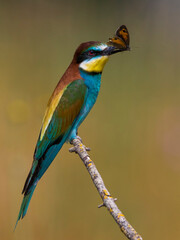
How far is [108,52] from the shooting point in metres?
1.43

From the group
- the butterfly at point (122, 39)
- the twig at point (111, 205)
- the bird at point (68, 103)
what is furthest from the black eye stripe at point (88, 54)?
the twig at point (111, 205)

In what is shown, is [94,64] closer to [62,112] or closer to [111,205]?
[62,112]

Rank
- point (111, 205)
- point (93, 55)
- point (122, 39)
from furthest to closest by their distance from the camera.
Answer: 1. point (93, 55)
2. point (122, 39)
3. point (111, 205)

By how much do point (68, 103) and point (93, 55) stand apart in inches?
8.2

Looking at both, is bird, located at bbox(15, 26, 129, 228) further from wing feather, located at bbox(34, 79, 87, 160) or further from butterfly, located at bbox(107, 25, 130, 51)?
butterfly, located at bbox(107, 25, 130, 51)

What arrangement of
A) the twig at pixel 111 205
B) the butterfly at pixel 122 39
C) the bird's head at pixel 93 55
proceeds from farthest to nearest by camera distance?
the bird's head at pixel 93 55
the butterfly at pixel 122 39
the twig at pixel 111 205

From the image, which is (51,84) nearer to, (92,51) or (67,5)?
(67,5)

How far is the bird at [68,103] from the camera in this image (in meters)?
1.47

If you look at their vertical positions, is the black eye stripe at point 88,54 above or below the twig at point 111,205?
Answer: above

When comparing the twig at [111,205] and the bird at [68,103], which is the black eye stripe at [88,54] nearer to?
the bird at [68,103]

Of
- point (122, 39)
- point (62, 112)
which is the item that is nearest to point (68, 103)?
point (62, 112)

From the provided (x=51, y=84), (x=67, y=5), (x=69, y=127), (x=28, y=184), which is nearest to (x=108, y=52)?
(x=69, y=127)

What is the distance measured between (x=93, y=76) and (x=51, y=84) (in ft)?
2.53

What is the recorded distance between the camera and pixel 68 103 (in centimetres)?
154
